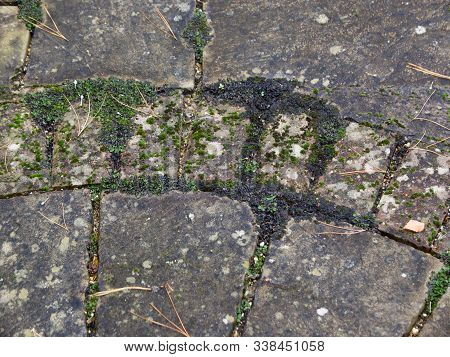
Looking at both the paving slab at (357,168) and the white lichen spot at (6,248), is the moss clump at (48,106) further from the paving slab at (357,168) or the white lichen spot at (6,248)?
the paving slab at (357,168)

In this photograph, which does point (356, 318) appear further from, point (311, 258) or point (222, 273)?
point (222, 273)

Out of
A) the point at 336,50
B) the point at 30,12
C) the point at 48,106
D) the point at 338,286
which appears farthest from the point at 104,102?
the point at 338,286

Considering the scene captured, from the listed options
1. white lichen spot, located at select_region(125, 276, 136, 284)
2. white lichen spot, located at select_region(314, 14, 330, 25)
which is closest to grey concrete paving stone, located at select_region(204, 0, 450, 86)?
white lichen spot, located at select_region(314, 14, 330, 25)

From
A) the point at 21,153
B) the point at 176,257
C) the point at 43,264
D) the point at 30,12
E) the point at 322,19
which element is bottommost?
the point at 43,264

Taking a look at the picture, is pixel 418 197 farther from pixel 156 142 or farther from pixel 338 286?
pixel 156 142

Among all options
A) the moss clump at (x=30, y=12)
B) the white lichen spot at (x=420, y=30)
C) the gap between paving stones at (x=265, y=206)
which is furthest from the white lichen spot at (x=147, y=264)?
the white lichen spot at (x=420, y=30)

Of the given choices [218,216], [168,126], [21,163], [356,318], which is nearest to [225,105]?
[168,126]

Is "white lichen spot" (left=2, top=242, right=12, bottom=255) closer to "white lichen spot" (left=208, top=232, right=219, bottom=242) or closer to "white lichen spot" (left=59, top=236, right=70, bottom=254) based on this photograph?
"white lichen spot" (left=59, top=236, right=70, bottom=254)
